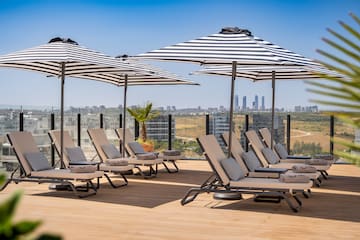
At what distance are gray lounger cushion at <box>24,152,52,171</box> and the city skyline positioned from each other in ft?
42.7

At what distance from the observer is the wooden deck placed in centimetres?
569

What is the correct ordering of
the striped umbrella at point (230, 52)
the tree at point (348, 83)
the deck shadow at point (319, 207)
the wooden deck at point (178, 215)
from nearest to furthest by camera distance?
the tree at point (348, 83) < the wooden deck at point (178, 215) < the deck shadow at point (319, 207) < the striped umbrella at point (230, 52)

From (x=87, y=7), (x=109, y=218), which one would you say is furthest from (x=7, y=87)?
(x=109, y=218)

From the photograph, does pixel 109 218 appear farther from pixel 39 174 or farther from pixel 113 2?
pixel 113 2

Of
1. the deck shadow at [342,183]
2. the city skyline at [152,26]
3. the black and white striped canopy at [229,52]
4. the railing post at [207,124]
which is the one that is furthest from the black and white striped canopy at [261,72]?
the city skyline at [152,26]

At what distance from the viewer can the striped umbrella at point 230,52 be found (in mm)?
7242

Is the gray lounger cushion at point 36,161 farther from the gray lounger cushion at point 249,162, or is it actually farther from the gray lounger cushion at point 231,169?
the gray lounger cushion at point 249,162

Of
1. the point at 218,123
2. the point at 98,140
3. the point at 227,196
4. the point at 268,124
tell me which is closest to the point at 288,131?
the point at 268,124

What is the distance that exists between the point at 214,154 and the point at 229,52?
1428 millimetres

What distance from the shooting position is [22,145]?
353 inches

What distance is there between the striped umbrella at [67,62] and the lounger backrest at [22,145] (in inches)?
22.7

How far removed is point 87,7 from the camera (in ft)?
88.9

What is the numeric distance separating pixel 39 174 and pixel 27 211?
5.25 ft

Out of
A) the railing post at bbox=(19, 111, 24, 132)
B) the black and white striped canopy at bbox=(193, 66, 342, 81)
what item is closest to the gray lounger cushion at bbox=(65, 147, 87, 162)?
the railing post at bbox=(19, 111, 24, 132)
